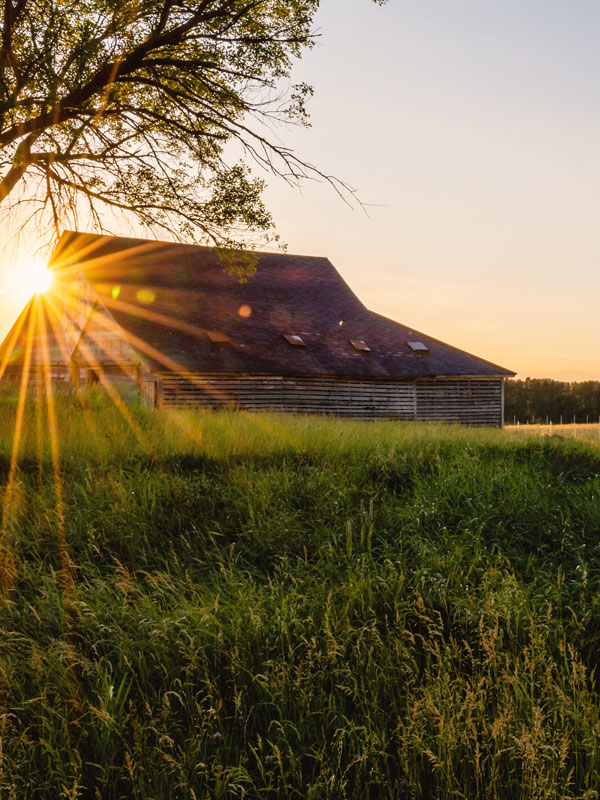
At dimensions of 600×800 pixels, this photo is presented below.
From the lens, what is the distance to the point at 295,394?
23.9 m

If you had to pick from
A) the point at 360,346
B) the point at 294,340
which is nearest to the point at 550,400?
the point at 360,346

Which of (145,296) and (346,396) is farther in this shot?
(346,396)

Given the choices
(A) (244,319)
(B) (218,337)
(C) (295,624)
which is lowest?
(C) (295,624)

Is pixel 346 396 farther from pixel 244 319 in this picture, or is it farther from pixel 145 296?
pixel 145 296

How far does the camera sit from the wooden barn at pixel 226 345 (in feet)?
72.8

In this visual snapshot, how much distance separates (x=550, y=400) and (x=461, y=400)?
42262 mm

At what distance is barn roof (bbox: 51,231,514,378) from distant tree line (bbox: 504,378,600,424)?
40.0 meters

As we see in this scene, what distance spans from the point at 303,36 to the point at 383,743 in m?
12.0

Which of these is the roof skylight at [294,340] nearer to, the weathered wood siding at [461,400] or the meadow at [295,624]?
the weathered wood siding at [461,400]

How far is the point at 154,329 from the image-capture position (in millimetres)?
22297

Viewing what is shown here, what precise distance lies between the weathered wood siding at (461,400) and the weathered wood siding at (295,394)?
0.85 meters

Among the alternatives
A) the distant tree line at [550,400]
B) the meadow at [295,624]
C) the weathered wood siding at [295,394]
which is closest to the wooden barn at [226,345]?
the weathered wood siding at [295,394]

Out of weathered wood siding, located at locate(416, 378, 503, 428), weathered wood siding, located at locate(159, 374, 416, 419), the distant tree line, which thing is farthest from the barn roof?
the distant tree line

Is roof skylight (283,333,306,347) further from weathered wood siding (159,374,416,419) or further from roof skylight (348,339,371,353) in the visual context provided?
roof skylight (348,339,371,353)
